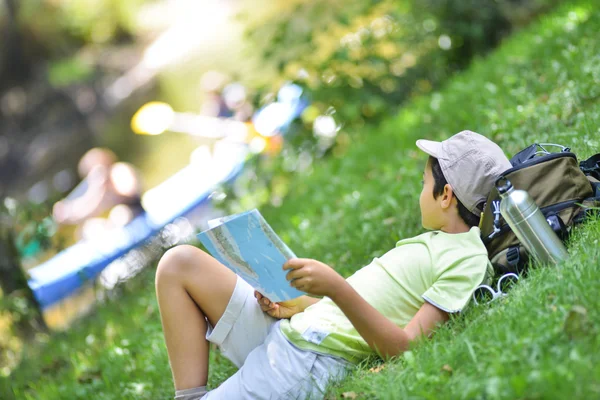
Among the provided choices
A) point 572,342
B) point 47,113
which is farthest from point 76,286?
point 47,113

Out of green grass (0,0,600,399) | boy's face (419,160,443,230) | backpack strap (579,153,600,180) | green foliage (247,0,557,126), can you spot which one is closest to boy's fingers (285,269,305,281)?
green grass (0,0,600,399)

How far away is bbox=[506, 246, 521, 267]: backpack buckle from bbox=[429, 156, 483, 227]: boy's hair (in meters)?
0.16

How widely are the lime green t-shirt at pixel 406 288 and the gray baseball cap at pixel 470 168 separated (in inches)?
4.9

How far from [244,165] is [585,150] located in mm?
3526

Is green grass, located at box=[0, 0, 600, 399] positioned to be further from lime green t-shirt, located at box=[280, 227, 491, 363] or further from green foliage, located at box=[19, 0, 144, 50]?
green foliage, located at box=[19, 0, 144, 50]

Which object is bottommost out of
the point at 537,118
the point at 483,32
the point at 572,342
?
the point at 483,32

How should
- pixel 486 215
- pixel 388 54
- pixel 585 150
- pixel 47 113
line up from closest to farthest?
1. pixel 486 215
2. pixel 585 150
3. pixel 388 54
4. pixel 47 113

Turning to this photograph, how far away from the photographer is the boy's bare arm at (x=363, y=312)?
2213mm

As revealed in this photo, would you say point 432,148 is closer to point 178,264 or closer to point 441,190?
point 441,190

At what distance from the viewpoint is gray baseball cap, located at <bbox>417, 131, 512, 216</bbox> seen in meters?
2.59

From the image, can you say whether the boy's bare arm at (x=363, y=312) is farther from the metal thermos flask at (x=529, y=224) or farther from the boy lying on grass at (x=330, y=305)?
the metal thermos flask at (x=529, y=224)

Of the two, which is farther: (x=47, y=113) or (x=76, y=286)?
(x=47, y=113)

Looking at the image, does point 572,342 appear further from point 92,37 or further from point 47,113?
point 92,37

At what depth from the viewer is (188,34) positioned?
20.3 metres
